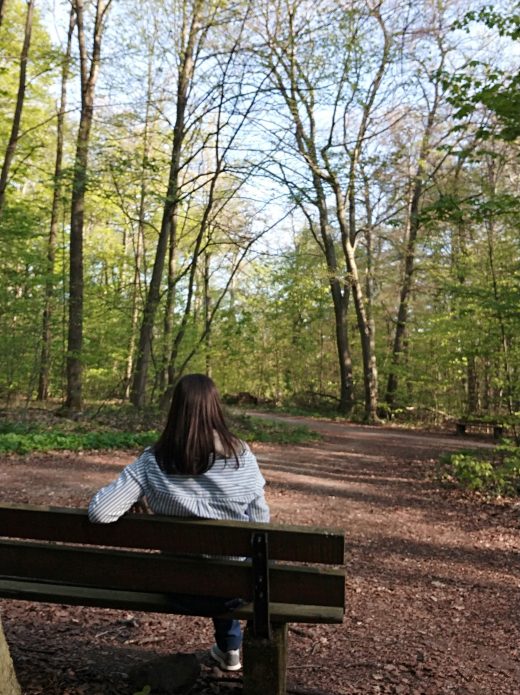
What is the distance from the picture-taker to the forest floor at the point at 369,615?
316 cm

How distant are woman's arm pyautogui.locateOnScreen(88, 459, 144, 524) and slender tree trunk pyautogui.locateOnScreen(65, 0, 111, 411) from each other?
12371mm

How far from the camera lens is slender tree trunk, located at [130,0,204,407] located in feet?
46.4

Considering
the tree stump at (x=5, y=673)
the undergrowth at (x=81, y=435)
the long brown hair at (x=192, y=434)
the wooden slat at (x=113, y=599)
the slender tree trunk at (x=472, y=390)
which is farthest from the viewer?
the slender tree trunk at (x=472, y=390)

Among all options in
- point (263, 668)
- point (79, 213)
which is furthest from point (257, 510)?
point (79, 213)

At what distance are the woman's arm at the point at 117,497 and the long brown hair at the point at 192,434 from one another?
13 cm

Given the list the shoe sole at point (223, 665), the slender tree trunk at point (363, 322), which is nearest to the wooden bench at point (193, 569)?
the shoe sole at point (223, 665)

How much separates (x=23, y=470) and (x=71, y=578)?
661cm

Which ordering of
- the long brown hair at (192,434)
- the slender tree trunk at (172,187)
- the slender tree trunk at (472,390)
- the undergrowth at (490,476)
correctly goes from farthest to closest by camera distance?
the slender tree trunk at (472,390) → the slender tree trunk at (172,187) → the undergrowth at (490,476) → the long brown hair at (192,434)

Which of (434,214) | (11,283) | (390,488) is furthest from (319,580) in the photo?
(11,283)

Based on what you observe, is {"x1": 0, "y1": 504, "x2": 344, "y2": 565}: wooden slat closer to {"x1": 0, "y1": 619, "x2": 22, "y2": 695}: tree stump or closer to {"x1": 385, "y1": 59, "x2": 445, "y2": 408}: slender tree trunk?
{"x1": 0, "y1": 619, "x2": 22, "y2": 695}: tree stump

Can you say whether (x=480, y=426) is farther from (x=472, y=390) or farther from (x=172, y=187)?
(x=172, y=187)

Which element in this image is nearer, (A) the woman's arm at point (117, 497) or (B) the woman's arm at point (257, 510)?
(A) the woman's arm at point (117, 497)

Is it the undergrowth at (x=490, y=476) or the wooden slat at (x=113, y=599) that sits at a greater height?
the wooden slat at (x=113, y=599)

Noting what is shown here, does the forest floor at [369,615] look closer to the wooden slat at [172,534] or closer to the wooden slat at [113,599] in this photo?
the wooden slat at [113,599]
